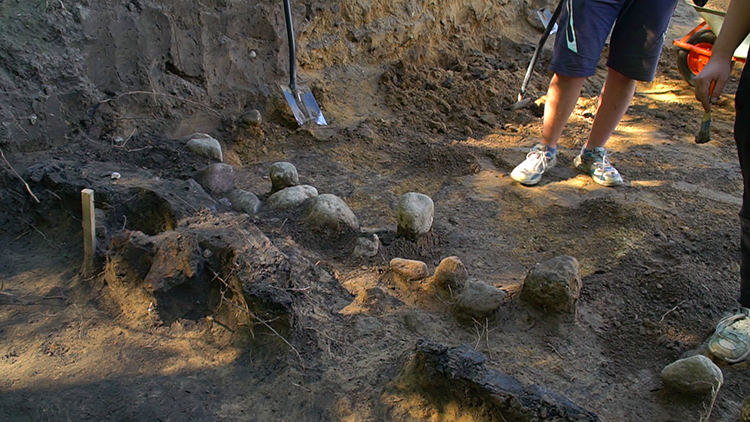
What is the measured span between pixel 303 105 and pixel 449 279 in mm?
2354

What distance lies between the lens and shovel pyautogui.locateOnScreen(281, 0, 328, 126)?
407cm

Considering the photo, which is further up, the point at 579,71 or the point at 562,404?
the point at 579,71

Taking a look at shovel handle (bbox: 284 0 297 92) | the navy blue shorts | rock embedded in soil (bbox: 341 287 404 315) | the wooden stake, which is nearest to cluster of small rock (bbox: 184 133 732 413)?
rock embedded in soil (bbox: 341 287 404 315)

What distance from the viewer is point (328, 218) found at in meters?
2.72

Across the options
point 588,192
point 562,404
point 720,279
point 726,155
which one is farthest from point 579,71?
point 562,404

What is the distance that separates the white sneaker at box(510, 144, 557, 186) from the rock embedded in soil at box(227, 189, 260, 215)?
1.63 metres

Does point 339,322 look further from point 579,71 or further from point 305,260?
point 579,71

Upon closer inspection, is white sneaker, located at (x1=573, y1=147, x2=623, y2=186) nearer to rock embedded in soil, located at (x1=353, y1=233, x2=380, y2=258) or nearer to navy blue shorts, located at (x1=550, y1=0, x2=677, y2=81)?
navy blue shorts, located at (x1=550, y1=0, x2=677, y2=81)

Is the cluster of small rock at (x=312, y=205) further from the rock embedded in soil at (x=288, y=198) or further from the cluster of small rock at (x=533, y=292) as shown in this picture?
the cluster of small rock at (x=533, y=292)

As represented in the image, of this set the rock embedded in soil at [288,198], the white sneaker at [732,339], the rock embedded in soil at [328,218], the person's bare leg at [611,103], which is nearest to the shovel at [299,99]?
the rock embedded in soil at [288,198]

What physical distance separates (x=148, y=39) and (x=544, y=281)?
2.83 metres

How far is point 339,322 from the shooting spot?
2.03 metres

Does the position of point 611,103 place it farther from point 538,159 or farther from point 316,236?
point 316,236

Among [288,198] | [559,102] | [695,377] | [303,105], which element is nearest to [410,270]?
[288,198]
